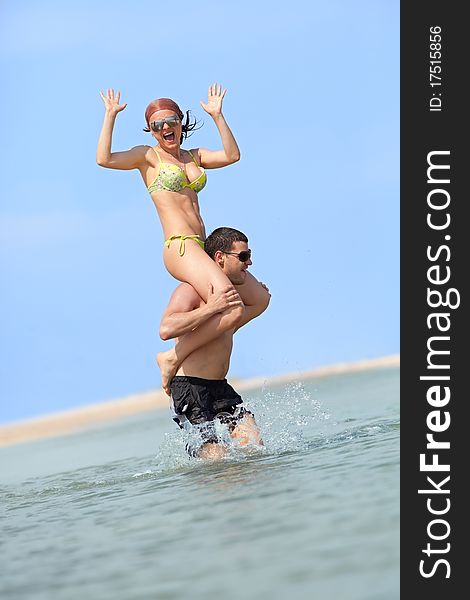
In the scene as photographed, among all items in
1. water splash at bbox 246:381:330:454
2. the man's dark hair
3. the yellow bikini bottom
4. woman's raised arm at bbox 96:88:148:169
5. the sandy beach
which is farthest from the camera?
the sandy beach

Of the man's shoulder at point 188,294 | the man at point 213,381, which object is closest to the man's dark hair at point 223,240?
the man at point 213,381

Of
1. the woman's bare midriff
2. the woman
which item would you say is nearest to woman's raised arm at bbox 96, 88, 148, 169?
the woman

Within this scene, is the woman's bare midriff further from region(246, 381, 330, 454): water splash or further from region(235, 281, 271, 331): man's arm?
region(246, 381, 330, 454): water splash

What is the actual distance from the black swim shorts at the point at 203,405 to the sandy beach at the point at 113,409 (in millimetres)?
19067

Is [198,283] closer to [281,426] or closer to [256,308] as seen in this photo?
[256,308]

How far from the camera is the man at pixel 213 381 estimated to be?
842 cm

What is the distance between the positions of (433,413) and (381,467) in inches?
22.0

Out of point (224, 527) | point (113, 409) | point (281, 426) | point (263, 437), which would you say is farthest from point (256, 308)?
point (113, 409)

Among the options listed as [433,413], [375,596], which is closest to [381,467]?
[433,413]

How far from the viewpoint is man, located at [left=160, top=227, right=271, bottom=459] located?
8.42 metres

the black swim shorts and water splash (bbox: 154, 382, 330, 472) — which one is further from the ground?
the black swim shorts

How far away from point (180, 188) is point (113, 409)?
86.7 ft

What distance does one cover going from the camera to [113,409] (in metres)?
34.2

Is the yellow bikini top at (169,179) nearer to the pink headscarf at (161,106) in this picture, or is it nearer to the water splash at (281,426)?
the pink headscarf at (161,106)
